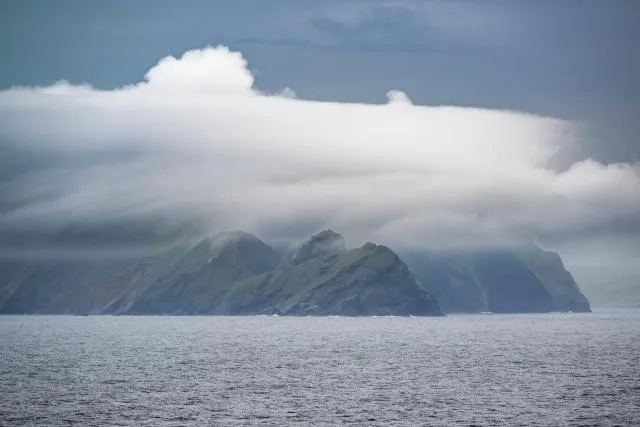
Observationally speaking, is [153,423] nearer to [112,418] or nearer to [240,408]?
[112,418]

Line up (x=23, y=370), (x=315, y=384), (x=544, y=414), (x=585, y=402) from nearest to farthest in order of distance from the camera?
(x=544, y=414), (x=585, y=402), (x=315, y=384), (x=23, y=370)

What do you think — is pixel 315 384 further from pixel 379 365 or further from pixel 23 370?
pixel 23 370

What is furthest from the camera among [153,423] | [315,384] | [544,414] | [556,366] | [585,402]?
[556,366]

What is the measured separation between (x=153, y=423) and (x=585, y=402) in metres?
59.7

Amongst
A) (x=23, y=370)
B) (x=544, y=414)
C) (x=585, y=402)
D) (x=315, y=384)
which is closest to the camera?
(x=544, y=414)

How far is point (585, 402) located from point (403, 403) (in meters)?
25.3

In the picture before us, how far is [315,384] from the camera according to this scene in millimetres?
153000

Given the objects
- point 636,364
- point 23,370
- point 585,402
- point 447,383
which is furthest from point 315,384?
point 636,364

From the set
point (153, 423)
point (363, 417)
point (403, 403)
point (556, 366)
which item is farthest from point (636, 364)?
point (153, 423)

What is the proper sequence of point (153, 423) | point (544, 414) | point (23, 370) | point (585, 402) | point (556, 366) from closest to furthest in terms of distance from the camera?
point (153, 423), point (544, 414), point (585, 402), point (23, 370), point (556, 366)

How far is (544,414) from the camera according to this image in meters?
116

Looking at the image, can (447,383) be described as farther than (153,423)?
Yes

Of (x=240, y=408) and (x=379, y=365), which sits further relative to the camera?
(x=379, y=365)

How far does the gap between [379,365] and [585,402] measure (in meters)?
70.9
